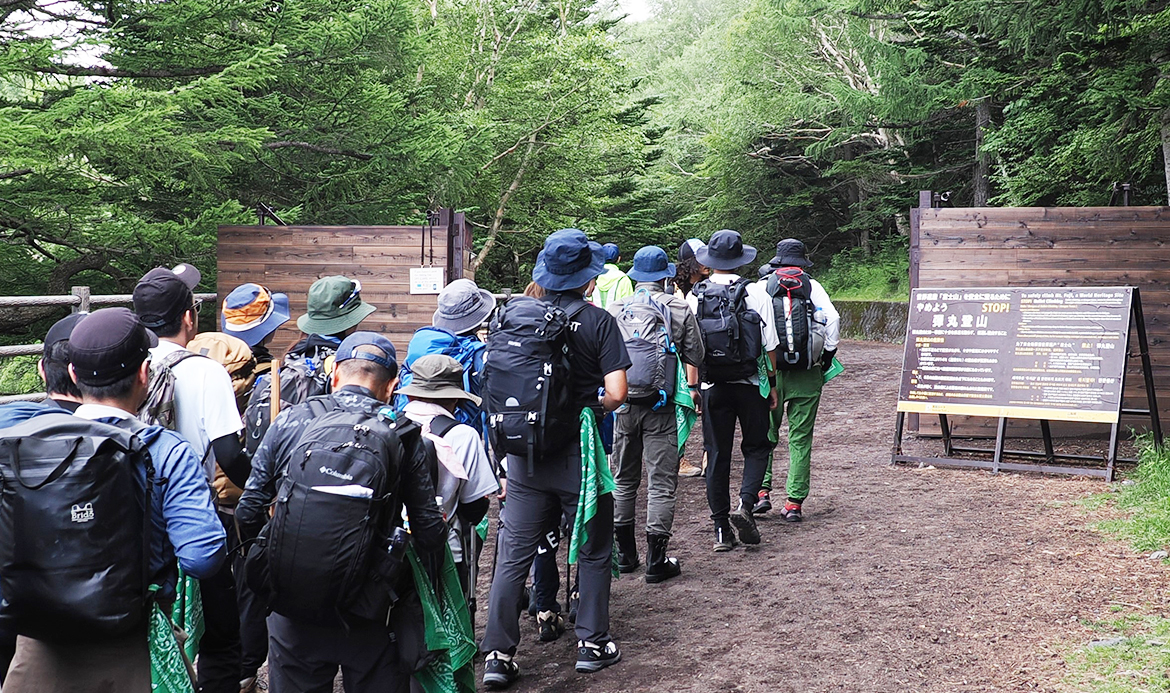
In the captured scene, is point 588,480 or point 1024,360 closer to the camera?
point 588,480

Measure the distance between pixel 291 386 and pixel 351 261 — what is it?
6.15m

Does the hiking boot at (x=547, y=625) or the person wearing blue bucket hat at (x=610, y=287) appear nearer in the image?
the hiking boot at (x=547, y=625)

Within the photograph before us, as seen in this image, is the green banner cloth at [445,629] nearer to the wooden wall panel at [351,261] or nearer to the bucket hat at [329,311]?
the bucket hat at [329,311]

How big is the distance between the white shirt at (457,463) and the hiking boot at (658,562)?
2156 millimetres

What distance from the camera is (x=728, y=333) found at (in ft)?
19.8

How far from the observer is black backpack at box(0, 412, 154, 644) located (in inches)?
89.2

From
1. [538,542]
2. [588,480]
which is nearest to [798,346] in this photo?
[588,480]

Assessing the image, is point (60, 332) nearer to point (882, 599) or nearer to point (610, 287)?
point (882, 599)

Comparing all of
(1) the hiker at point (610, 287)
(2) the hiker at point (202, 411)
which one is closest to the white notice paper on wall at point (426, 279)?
(1) the hiker at point (610, 287)

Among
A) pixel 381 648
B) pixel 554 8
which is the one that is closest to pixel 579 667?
pixel 381 648

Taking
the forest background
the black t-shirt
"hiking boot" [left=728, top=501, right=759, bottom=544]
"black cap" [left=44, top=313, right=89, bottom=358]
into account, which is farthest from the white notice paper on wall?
"black cap" [left=44, top=313, right=89, bottom=358]

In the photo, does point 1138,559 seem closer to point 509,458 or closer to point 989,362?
point 989,362

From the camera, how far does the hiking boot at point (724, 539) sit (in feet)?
20.8

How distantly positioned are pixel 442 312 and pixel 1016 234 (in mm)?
6818
